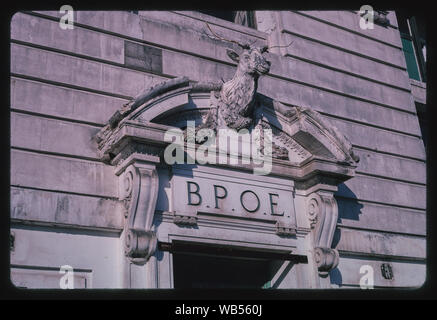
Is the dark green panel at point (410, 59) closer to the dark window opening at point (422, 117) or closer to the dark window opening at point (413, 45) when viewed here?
the dark window opening at point (413, 45)

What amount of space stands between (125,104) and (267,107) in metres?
2.52

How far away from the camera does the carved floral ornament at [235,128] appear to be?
841 cm

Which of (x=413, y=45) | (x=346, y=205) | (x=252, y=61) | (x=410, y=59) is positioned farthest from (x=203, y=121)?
(x=413, y=45)

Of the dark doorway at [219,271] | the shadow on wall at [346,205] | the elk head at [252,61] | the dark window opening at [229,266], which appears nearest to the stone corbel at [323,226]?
the dark window opening at [229,266]

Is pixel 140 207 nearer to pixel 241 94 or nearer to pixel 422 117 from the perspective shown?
pixel 241 94

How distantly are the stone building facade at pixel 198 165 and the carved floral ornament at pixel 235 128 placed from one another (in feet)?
0.07

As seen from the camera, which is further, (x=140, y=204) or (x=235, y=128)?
(x=235, y=128)

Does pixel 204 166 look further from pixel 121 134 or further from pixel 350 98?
pixel 350 98

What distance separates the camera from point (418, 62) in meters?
14.4

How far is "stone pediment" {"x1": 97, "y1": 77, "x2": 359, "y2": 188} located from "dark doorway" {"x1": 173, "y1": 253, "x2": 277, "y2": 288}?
57.8 inches

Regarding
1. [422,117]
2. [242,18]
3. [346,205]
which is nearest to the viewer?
[346,205]

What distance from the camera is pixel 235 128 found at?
32.0ft

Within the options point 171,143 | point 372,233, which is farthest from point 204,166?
point 372,233

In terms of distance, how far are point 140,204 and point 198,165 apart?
117cm
